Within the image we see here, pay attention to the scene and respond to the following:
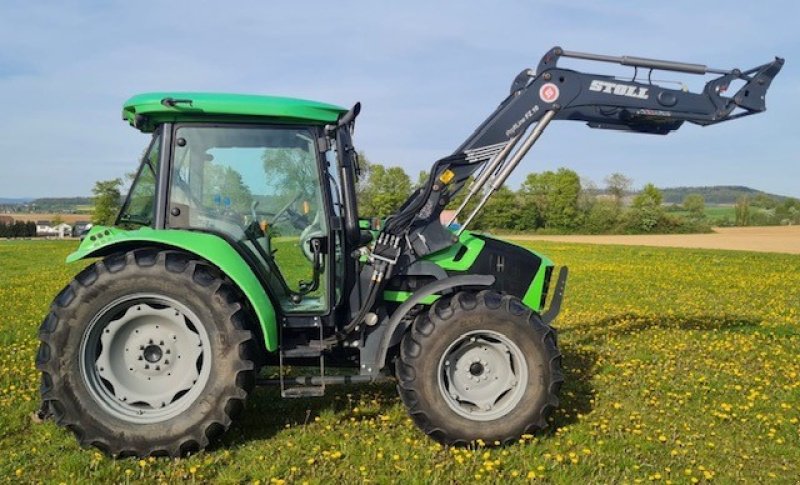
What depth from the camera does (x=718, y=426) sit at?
555cm

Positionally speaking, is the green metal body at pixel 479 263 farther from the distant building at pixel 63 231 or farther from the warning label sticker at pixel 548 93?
the distant building at pixel 63 231

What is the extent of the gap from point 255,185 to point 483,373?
229 centimetres

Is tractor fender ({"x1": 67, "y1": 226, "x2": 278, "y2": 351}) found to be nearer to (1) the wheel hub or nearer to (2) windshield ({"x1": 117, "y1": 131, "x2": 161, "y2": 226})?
(2) windshield ({"x1": 117, "y1": 131, "x2": 161, "y2": 226})

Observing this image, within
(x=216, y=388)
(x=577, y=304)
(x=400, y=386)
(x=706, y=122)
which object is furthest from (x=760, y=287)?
(x=216, y=388)

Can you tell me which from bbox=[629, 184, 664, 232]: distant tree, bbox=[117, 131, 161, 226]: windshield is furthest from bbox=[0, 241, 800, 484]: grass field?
bbox=[629, 184, 664, 232]: distant tree

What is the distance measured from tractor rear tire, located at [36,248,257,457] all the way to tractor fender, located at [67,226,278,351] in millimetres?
101

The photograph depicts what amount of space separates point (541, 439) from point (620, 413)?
1.15m

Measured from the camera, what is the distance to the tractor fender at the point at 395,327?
16.6ft

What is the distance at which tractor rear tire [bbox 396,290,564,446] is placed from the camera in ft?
16.1

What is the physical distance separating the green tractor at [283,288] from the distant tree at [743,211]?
8170 centimetres

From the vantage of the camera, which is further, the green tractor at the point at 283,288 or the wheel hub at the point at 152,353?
the wheel hub at the point at 152,353

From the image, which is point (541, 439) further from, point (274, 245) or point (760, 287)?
point (760, 287)

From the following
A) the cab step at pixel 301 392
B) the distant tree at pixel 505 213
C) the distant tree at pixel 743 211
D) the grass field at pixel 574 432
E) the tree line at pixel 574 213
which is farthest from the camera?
the distant tree at pixel 743 211

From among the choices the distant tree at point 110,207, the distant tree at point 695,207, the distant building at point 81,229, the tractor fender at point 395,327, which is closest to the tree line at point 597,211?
the distant tree at point 695,207
